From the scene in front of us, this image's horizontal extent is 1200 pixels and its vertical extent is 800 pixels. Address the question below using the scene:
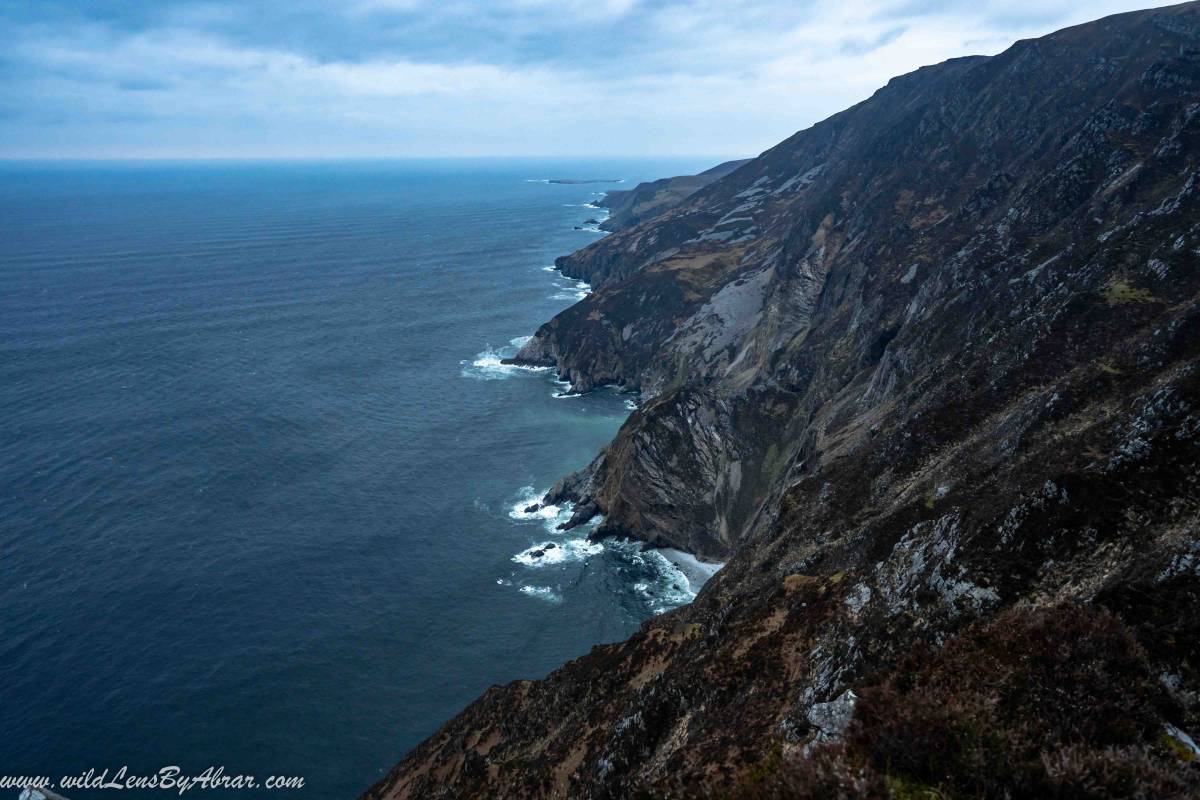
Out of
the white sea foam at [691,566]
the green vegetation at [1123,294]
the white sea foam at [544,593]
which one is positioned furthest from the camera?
the white sea foam at [691,566]

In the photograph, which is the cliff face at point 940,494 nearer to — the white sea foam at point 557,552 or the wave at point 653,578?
the wave at point 653,578

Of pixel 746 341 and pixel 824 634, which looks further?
pixel 746 341

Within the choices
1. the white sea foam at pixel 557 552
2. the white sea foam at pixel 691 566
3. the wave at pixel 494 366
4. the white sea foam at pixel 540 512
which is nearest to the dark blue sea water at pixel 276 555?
the white sea foam at pixel 557 552

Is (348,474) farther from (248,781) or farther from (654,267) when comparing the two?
(654,267)

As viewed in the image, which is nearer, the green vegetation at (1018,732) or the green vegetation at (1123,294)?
the green vegetation at (1018,732)

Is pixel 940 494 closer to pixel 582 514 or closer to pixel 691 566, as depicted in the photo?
pixel 691 566

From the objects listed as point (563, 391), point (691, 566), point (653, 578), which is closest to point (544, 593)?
point (653, 578)

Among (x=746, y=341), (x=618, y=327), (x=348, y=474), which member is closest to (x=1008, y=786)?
(x=348, y=474)
